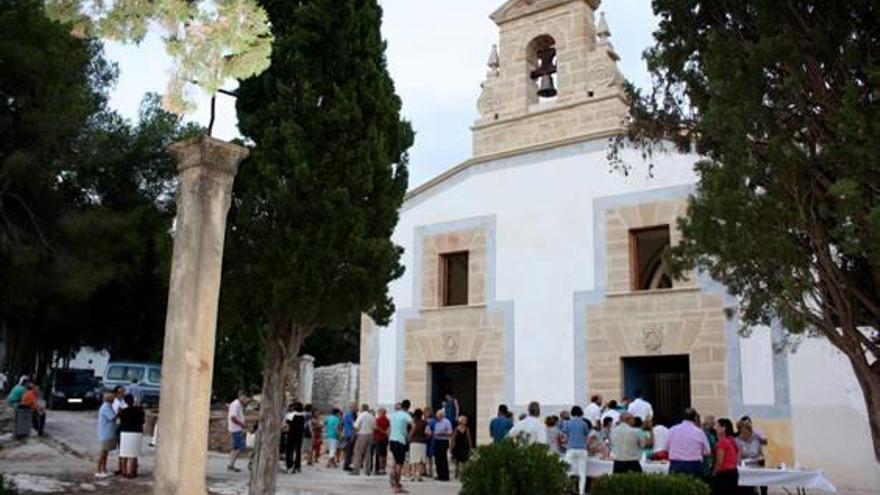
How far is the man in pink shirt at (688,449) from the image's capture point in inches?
370

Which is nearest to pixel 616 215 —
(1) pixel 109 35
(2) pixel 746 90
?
(2) pixel 746 90

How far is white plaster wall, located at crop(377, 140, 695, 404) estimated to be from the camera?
50.2 feet

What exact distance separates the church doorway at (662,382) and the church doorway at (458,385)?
3.55 m

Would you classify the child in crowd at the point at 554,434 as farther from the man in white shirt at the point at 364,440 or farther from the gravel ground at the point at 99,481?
the man in white shirt at the point at 364,440

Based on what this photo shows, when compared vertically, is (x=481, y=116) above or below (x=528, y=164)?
above

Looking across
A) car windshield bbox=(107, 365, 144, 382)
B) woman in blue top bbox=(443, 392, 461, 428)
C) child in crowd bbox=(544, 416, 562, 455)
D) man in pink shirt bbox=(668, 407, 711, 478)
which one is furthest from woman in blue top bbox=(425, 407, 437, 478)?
car windshield bbox=(107, 365, 144, 382)

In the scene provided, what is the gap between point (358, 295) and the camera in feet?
32.1

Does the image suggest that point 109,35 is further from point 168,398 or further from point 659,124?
point 659,124

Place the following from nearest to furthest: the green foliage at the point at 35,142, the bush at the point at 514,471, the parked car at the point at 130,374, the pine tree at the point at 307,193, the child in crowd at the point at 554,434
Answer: the bush at the point at 514,471 < the pine tree at the point at 307,193 < the child in crowd at the point at 554,434 < the green foliage at the point at 35,142 < the parked car at the point at 130,374

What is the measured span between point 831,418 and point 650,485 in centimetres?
608

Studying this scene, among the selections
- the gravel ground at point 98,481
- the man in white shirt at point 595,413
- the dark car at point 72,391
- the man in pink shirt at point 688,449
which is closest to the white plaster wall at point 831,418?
the man in white shirt at point 595,413

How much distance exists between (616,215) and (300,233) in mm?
7548

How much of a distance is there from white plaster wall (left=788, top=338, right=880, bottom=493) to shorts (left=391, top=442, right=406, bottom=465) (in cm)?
614

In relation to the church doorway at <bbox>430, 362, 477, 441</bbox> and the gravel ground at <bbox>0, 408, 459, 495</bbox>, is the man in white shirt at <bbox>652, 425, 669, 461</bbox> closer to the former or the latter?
the gravel ground at <bbox>0, 408, 459, 495</bbox>
